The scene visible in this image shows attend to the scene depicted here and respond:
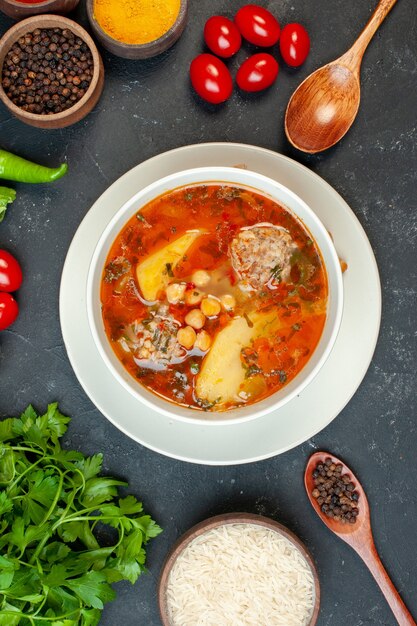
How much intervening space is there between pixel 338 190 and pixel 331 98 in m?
0.47

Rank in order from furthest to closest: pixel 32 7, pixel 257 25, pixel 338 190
Result: pixel 338 190
pixel 257 25
pixel 32 7

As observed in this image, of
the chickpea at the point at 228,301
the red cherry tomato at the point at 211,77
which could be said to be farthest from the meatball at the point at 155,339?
the red cherry tomato at the point at 211,77

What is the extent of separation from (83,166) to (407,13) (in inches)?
73.3

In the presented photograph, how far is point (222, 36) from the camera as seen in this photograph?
11.6 ft

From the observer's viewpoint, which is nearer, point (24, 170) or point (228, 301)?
point (228, 301)

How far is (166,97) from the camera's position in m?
3.67

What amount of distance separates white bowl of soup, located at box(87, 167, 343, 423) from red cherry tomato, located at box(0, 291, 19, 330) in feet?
2.11

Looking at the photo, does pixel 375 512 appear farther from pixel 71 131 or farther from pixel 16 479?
pixel 71 131

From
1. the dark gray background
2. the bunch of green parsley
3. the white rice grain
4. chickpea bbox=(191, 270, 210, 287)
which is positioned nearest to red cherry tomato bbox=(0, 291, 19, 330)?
the dark gray background

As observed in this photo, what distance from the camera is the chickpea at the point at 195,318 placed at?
3.22m

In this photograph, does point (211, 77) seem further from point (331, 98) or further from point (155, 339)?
point (155, 339)

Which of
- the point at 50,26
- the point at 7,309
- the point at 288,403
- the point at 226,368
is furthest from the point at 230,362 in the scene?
the point at 50,26

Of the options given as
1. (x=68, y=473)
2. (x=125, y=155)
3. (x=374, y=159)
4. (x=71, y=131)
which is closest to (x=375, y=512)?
(x=68, y=473)

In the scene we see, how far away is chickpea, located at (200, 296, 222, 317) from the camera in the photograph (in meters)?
3.23
